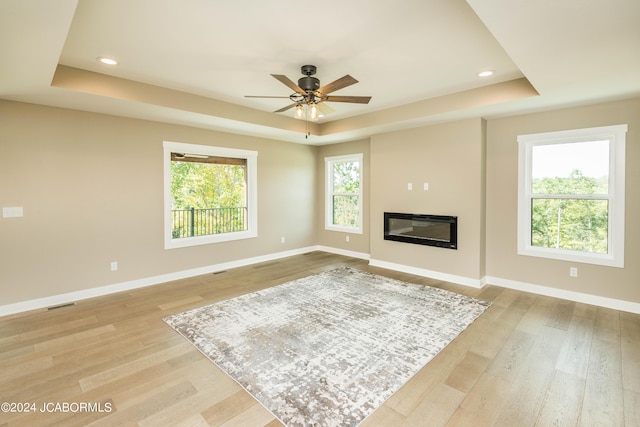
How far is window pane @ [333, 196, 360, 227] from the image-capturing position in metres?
6.68

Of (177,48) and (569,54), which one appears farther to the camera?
(177,48)

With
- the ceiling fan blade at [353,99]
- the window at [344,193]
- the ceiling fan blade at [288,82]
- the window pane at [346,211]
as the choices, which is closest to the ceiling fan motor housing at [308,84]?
the ceiling fan blade at [288,82]

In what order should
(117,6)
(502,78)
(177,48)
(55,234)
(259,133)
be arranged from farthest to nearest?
(259,133)
(55,234)
(502,78)
(177,48)
(117,6)

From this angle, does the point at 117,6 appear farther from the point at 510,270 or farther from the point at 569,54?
the point at 510,270

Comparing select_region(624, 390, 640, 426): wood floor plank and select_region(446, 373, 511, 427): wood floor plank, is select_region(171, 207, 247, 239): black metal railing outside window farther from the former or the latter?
select_region(624, 390, 640, 426): wood floor plank

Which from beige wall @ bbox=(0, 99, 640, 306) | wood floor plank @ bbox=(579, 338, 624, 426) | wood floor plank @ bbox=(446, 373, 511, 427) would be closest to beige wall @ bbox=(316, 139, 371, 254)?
beige wall @ bbox=(0, 99, 640, 306)

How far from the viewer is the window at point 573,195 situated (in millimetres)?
3748

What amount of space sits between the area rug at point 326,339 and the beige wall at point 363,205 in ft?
6.53

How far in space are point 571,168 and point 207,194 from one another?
5.65 meters

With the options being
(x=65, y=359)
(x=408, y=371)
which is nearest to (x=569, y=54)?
(x=408, y=371)

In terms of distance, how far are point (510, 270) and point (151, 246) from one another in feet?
18.0

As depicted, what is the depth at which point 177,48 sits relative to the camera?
2824mm

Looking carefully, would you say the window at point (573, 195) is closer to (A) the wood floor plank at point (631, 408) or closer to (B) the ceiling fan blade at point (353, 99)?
(A) the wood floor plank at point (631, 408)

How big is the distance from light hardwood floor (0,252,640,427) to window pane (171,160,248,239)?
1868 millimetres
